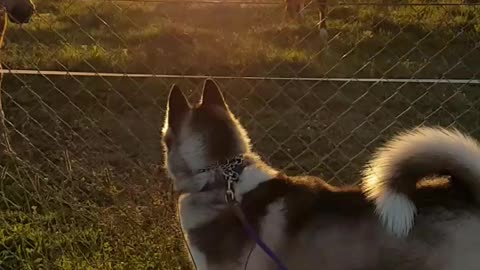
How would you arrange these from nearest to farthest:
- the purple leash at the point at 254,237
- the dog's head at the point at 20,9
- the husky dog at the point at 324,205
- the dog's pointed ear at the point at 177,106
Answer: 1. the husky dog at the point at 324,205
2. the purple leash at the point at 254,237
3. the dog's pointed ear at the point at 177,106
4. the dog's head at the point at 20,9

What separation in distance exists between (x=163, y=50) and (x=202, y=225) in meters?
5.80

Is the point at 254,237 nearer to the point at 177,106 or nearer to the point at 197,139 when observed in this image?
the point at 197,139

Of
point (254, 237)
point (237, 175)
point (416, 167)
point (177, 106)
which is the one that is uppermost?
point (416, 167)

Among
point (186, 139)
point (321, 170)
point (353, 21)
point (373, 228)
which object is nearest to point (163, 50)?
point (353, 21)

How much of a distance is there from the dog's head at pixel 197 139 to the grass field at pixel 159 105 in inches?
29.1

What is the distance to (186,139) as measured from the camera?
307 cm

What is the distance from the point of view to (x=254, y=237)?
281cm

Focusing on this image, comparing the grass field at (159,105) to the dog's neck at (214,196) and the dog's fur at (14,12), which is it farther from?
the dog's neck at (214,196)

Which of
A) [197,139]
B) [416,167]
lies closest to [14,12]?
[197,139]

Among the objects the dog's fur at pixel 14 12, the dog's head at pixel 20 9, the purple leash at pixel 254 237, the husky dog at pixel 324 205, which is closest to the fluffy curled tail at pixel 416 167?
the husky dog at pixel 324 205

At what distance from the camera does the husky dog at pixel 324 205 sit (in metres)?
2.59

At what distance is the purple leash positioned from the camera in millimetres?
2771

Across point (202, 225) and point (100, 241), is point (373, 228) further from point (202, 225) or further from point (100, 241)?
point (100, 241)

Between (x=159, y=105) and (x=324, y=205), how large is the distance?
13.9 feet
